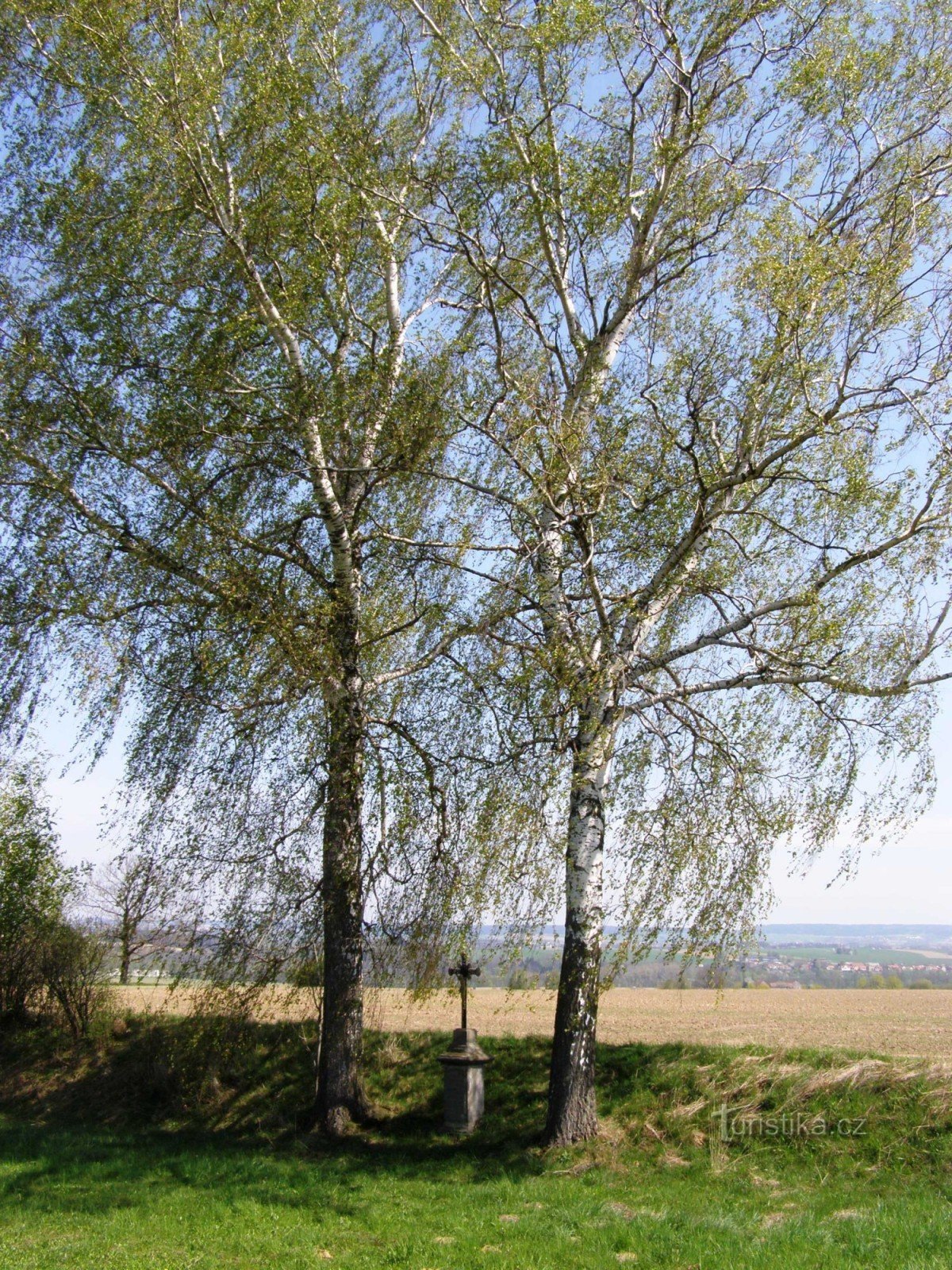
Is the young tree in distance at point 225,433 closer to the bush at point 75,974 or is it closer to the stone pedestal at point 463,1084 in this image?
the stone pedestal at point 463,1084

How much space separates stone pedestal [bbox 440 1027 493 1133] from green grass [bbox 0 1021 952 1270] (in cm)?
23

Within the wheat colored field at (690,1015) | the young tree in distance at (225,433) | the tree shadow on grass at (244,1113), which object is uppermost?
the young tree in distance at (225,433)

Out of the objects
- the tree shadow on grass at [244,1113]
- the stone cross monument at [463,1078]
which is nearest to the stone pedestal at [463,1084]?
the stone cross monument at [463,1078]

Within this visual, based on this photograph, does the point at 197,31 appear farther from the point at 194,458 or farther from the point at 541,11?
the point at 194,458

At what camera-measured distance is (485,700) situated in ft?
34.8

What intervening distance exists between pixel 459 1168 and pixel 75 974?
343 inches

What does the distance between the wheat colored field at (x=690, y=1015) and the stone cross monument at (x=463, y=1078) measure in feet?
1.18

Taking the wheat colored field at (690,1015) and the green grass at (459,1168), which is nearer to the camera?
the green grass at (459,1168)

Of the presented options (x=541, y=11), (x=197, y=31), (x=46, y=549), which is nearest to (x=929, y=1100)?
(x=46, y=549)

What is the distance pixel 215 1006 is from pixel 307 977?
3.86ft

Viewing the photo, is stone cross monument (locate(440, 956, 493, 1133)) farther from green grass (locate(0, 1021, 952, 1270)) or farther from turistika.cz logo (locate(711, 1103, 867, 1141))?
turistika.cz logo (locate(711, 1103, 867, 1141))

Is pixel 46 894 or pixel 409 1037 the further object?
pixel 46 894

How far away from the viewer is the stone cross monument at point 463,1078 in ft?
38.2

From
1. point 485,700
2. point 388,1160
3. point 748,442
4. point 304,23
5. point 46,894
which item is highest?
point 304,23
